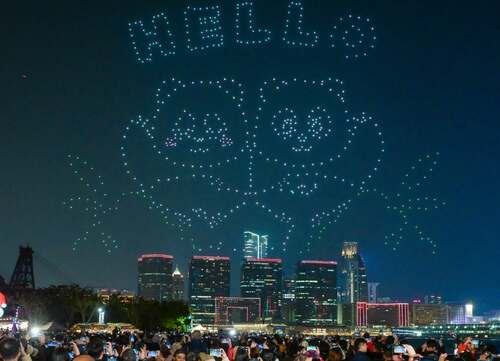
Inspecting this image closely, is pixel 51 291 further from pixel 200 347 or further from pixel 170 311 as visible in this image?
pixel 200 347

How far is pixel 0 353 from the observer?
7.41 m

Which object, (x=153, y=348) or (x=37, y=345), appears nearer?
(x=153, y=348)

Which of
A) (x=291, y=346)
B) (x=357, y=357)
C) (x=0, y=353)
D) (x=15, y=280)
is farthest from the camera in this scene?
(x=15, y=280)

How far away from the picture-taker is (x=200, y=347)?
16.7 meters

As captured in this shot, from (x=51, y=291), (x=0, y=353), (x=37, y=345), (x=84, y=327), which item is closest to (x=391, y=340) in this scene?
(x=37, y=345)

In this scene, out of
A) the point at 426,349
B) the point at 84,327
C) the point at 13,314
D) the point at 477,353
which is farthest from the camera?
the point at 13,314

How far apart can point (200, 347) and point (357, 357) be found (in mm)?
6195

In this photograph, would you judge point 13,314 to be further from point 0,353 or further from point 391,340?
point 0,353

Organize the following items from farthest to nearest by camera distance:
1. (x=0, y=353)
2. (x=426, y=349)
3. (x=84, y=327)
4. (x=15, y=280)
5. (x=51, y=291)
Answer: (x=15, y=280) < (x=51, y=291) < (x=84, y=327) < (x=426, y=349) < (x=0, y=353)

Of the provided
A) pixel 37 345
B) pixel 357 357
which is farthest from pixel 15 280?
pixel 357 357

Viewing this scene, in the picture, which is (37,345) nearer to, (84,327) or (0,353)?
(0,353)

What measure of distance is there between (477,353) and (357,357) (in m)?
6.82

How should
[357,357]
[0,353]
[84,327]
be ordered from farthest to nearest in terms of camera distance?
[84,327] → [357,357] → [0,353]

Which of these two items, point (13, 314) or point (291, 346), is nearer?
point (291, 346)
